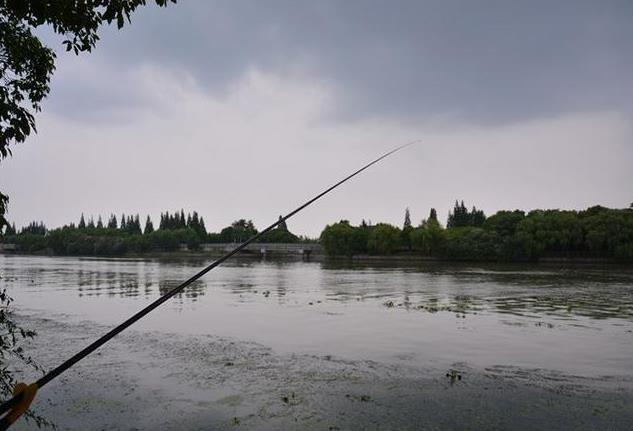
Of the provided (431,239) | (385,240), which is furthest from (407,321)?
(385,240)

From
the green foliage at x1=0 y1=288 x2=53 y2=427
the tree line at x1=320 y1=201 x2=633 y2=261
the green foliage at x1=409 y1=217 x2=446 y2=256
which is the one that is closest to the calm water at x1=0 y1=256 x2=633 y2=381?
the green foliage at x1=0 y1=288 x2=53 y2=427

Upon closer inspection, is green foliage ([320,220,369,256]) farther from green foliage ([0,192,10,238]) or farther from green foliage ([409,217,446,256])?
green foliage ([0,192,10,238])

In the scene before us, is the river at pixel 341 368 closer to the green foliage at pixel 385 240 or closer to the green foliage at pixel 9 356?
the green foliage at pixel 9 356

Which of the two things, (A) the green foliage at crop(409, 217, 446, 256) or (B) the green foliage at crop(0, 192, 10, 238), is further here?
(A) the green foliage at crop(409, 217, 446, 256)

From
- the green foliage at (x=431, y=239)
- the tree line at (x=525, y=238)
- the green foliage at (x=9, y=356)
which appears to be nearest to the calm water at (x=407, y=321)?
the green foliage at (x=9, y=356)

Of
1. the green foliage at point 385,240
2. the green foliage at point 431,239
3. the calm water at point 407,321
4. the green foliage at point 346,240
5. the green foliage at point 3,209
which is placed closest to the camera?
the green foliage at point 3,209

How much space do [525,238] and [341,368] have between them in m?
135

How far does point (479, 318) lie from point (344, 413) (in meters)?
19.1

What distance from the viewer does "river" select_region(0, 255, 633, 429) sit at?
11.9m

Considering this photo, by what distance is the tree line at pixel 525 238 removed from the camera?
128 metres

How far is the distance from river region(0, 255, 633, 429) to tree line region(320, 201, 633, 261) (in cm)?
10762

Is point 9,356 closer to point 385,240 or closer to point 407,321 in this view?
point 407,321

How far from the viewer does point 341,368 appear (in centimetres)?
1688

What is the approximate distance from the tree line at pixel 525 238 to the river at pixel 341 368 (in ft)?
353
